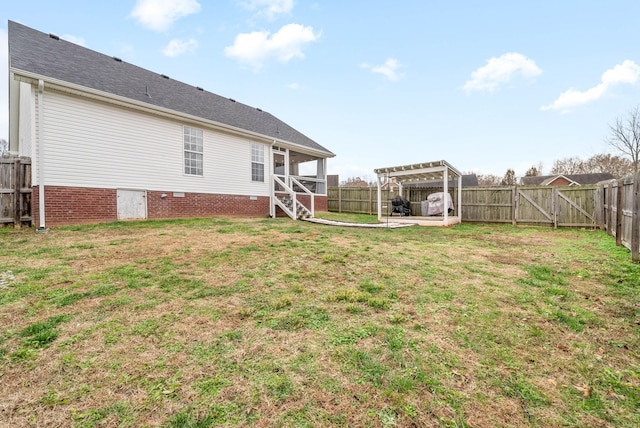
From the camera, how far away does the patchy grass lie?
5.54 feet

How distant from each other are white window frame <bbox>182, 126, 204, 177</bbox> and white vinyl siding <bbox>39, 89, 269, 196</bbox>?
4.8 inches

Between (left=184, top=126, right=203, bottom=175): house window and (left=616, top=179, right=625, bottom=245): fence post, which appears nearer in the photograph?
(left=616, top=179, right=625, bottom=245): fence post

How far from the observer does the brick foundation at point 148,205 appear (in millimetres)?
7617

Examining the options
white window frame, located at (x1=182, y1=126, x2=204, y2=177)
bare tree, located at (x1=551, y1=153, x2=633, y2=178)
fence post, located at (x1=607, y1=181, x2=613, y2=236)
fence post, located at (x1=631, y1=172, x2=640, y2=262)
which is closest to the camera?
fence post, located at (x1=631, y1=172, x2=640, y2=262)

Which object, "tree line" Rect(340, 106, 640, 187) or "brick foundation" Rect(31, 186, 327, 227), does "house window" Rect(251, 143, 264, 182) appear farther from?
"tree line" Rect(340, 106, 640, 187)

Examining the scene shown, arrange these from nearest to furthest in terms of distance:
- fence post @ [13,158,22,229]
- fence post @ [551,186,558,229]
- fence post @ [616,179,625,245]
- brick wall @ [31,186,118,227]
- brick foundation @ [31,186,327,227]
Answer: fence post @ [616,179,625,245], fence post @ [13,158,22,229], brick wall @ [31,186,118,227], brick foundation @ [31,186,327,227], fence post @ [551,186,558,229]

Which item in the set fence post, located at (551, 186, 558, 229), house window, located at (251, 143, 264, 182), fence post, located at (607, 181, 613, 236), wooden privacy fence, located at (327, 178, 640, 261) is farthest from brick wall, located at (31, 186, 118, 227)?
fence post, located at (551, 186, 558, 229)

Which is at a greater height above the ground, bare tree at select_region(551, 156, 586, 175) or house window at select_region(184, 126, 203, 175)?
bare tree at select_region(551, 156, 586, 175)

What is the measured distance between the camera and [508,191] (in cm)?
1238

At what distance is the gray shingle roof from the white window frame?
0.69 meters

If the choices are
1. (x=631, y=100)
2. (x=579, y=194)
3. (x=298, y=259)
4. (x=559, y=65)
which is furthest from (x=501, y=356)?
(x=631, y=100)

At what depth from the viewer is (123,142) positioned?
891 centimetres

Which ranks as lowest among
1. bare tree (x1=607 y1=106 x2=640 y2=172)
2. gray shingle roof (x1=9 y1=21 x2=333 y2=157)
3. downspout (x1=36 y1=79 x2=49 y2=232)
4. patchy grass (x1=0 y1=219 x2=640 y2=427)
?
patchy grass (x1=0 y1=219 x2=640 y2=427)

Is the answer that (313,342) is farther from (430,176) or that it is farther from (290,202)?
(430,176)
